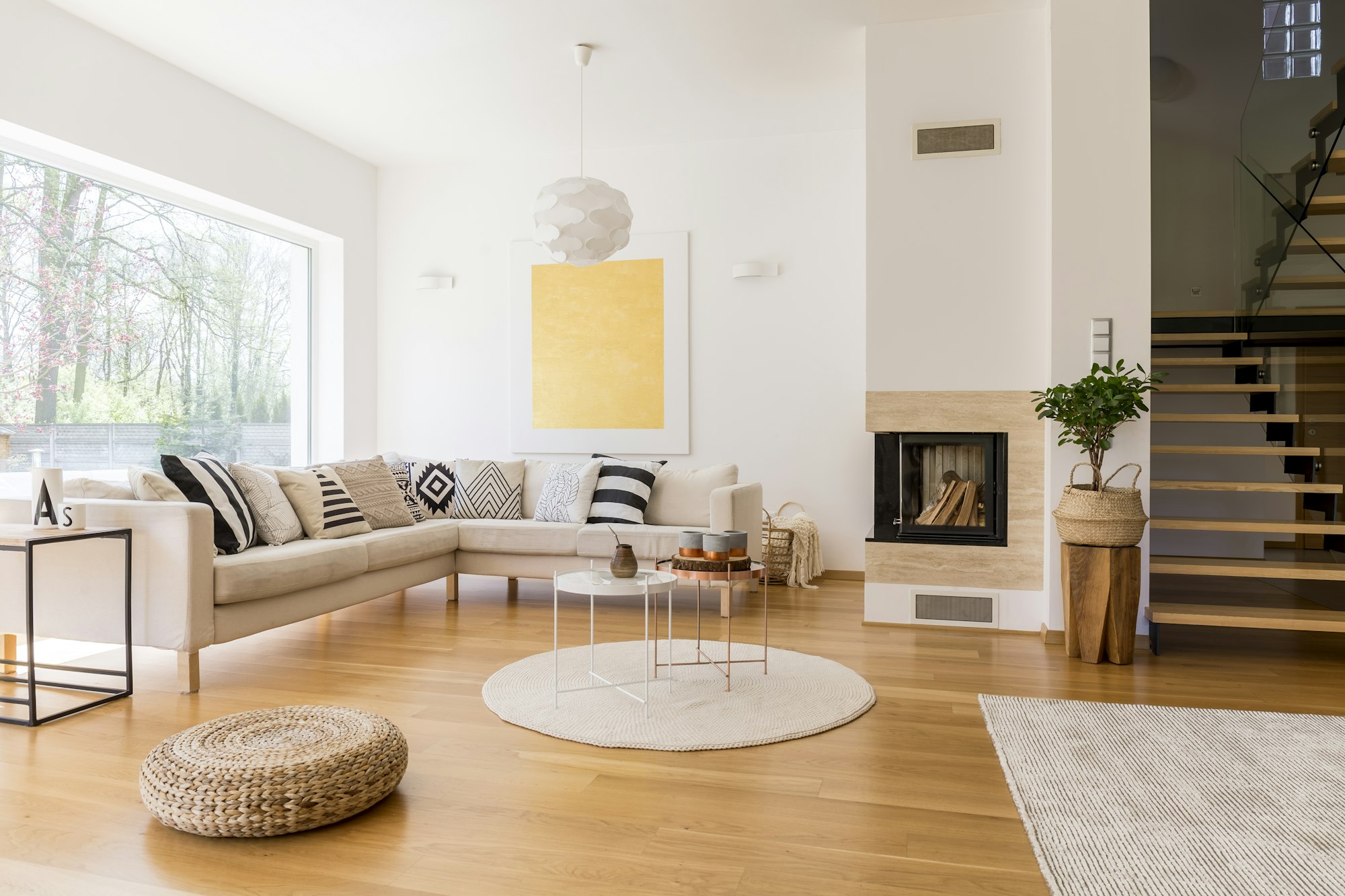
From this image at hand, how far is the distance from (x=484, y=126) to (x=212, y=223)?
1.86m

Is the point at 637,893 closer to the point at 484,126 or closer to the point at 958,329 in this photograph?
the point at 958,329

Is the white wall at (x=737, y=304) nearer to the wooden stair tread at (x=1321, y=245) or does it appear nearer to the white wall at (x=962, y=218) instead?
the white wall at (x=962, y=218)

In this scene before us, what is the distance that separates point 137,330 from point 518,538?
8.21 feet

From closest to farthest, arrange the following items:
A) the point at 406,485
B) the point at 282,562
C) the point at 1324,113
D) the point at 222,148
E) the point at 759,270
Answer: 1. the point at 282,562
2. the point at 1324,113
3. the point at 222,148
4. the point at 406,485
5. the point at 759,270

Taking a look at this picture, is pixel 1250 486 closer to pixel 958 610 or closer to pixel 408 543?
pixel 958 610

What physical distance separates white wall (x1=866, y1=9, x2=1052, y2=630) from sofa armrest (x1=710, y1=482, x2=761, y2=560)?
934 millimetres

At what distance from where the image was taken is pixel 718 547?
3336mm

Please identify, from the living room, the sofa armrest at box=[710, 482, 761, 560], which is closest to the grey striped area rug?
the living room

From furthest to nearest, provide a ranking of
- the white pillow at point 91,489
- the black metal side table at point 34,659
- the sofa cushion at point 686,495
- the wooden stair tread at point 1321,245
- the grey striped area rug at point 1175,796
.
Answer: the sofa cushion at point 686,495, the wooden stair tread at point 1321,245, the white pillow at point 91,489, the black metal side table at point 34,659, the grey striped area rug at point 1175,796

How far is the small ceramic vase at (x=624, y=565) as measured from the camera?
3193mm

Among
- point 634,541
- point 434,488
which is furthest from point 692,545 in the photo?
point 434,488

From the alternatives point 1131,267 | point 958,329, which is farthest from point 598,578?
point 1131,267

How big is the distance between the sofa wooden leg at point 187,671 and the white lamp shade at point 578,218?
7.69 feet

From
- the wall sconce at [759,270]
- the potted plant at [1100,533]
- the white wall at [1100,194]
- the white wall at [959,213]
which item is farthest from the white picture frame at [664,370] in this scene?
the potted plant at [1100,533]
